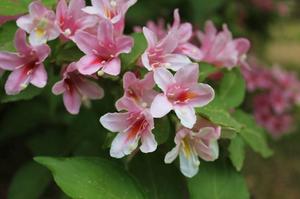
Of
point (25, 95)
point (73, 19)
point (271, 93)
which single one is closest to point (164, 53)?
point (73, 19)

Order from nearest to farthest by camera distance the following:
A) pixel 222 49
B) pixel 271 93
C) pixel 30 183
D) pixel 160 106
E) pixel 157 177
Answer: pixel 160 106
pixel 157 177
pixel 222 49
pixel 30 183
pixel 271 93

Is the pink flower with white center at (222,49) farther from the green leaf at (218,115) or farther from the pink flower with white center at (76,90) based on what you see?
the pink flower with white center at (76,90)

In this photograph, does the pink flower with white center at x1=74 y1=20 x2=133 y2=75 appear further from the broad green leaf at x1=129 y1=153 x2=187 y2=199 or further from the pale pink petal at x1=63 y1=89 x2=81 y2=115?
the broad green leaf at x1=129 y1=153 x2=187 y2=199

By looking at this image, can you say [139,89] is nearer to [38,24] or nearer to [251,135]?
[38,24]

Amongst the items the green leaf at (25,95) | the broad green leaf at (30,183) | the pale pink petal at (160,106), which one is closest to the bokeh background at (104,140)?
the broad green leaf at (30,183)

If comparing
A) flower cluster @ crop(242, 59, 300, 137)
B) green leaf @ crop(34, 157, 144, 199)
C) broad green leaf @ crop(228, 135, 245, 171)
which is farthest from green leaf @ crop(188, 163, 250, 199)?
flower cluster @ crop(242, 59, 300, 137)
